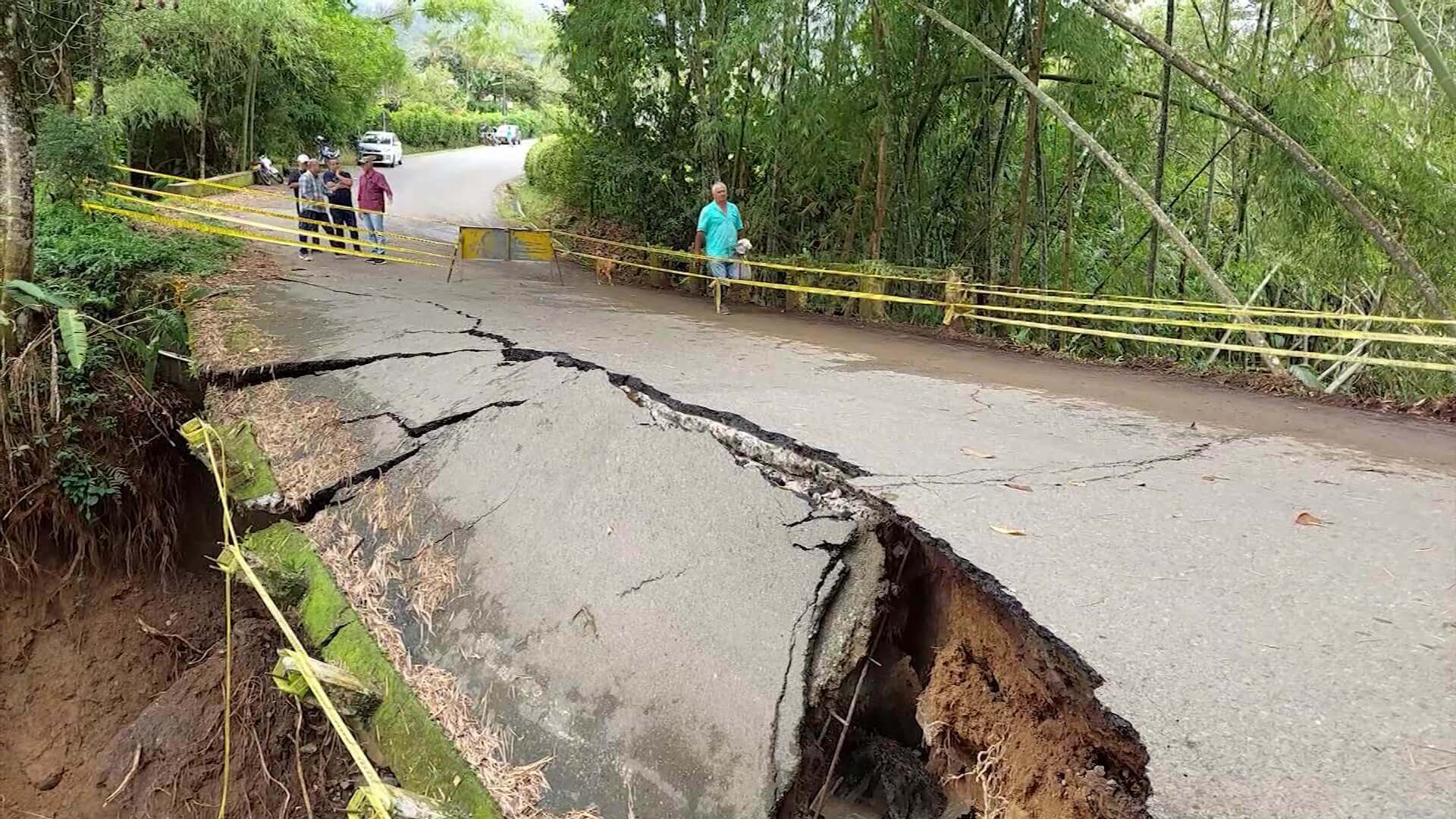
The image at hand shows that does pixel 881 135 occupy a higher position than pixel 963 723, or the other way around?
pixel 881 135

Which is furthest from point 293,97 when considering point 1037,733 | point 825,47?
point 1037,733

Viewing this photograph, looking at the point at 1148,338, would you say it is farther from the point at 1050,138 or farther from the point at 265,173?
the point at 265,173

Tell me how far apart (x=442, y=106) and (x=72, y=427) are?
156 ft

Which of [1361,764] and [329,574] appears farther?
[329,574]

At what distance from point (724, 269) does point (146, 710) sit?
6417 mm

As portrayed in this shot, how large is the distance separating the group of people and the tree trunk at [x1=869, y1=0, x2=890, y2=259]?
5.94 m

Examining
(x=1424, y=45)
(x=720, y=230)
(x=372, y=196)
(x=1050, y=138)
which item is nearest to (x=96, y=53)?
(x=372, y=196)

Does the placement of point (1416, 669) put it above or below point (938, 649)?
above

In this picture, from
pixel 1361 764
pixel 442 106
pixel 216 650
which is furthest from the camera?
pixel 442 106

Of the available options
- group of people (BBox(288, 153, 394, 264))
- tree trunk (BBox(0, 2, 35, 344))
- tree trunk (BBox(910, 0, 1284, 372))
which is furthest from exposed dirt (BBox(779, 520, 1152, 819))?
group of people (BBox(288, 153, 394, 264))

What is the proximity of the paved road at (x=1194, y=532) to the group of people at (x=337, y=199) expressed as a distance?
17.1 feet

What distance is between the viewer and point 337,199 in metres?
11.2

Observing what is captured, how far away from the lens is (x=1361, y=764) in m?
2.06

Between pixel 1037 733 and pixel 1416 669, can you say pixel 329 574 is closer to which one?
pixel 1037 733
